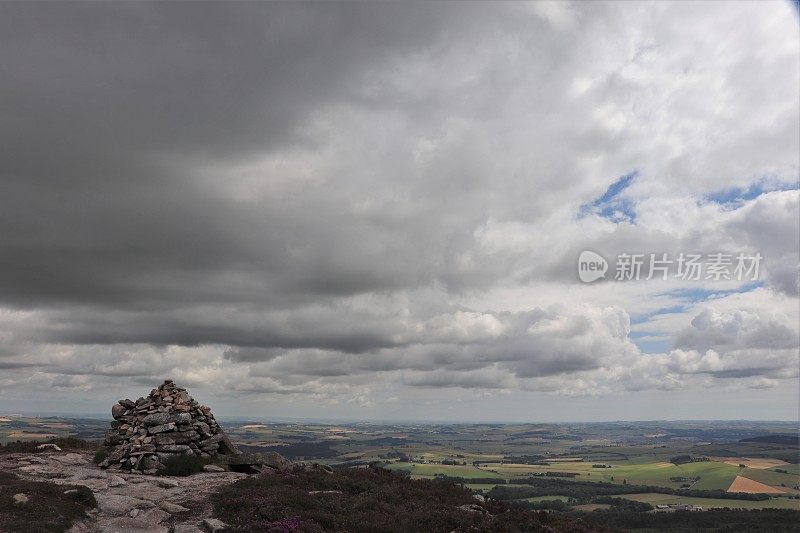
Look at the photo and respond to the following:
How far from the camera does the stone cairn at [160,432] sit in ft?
117

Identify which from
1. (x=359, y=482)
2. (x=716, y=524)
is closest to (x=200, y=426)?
(x=359, y=482)

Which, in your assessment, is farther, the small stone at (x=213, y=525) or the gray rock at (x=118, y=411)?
the gray rock at (x=118, y=411)

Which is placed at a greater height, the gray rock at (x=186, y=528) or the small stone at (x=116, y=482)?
the gray rock at (x=186, y=528)

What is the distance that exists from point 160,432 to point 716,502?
185 meters

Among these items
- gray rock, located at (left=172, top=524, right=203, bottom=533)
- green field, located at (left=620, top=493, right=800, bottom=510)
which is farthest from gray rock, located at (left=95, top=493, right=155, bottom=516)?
green field, located at (left=620, top=493, right=800, bottom=510)

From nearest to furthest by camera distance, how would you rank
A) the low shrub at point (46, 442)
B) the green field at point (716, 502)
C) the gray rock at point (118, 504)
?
1. the gray rock at point (118, 504)
2. the low shrub at point (46, 442)
3. the green field at point (716, 502)

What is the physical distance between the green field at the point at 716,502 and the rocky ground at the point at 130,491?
17177 centimetres

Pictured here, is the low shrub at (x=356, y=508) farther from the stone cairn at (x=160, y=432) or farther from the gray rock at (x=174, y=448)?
the stone cairn at (x=160, y=432)

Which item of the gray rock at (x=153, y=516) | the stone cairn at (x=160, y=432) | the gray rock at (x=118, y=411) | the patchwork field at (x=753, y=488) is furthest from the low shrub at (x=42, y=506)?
the patchwork field at (x=753, y=488)

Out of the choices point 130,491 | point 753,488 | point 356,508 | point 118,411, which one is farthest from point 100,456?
point 753,488

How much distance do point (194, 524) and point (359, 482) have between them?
464 inches

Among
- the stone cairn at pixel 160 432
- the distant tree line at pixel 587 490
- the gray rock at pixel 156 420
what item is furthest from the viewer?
the distant tree line at pixel 587 490

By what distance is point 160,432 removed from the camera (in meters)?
36.8

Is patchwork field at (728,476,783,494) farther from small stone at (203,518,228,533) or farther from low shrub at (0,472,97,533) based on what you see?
low shrub at (0,472,97,533)
